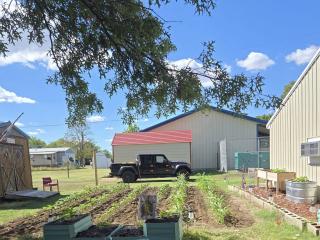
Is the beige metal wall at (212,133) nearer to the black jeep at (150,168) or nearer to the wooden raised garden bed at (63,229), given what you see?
the black jeep at (150,168)

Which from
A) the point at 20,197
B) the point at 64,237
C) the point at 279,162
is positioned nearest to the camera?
the point at 64,237

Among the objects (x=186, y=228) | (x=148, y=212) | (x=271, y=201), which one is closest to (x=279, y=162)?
(x=271, y=201)

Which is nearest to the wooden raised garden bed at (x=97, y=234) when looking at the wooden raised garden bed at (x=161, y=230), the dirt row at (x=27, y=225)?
the wooden raised garden bed at (x=161, y=230)

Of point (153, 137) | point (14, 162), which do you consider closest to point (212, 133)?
point (153, 137)

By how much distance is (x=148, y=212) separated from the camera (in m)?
7.40

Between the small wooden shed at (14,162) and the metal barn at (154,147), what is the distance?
1291 cm

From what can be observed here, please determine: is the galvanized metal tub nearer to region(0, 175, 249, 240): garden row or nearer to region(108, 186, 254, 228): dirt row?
region(108, 186, 254, 228): dirt row

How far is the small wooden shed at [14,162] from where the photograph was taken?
58.5ft

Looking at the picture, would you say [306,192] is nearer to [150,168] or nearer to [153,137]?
[150,168]

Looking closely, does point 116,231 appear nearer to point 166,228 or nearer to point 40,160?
point 166,228

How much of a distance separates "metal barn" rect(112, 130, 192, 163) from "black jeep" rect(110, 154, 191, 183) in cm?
761

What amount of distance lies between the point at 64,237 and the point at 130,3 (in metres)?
3.30

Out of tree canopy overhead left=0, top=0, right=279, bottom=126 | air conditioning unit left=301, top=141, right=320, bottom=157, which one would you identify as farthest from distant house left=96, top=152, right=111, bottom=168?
tree canopy overhead left=0, top=0, right=279, bottom=126

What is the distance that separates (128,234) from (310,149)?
7237mm
